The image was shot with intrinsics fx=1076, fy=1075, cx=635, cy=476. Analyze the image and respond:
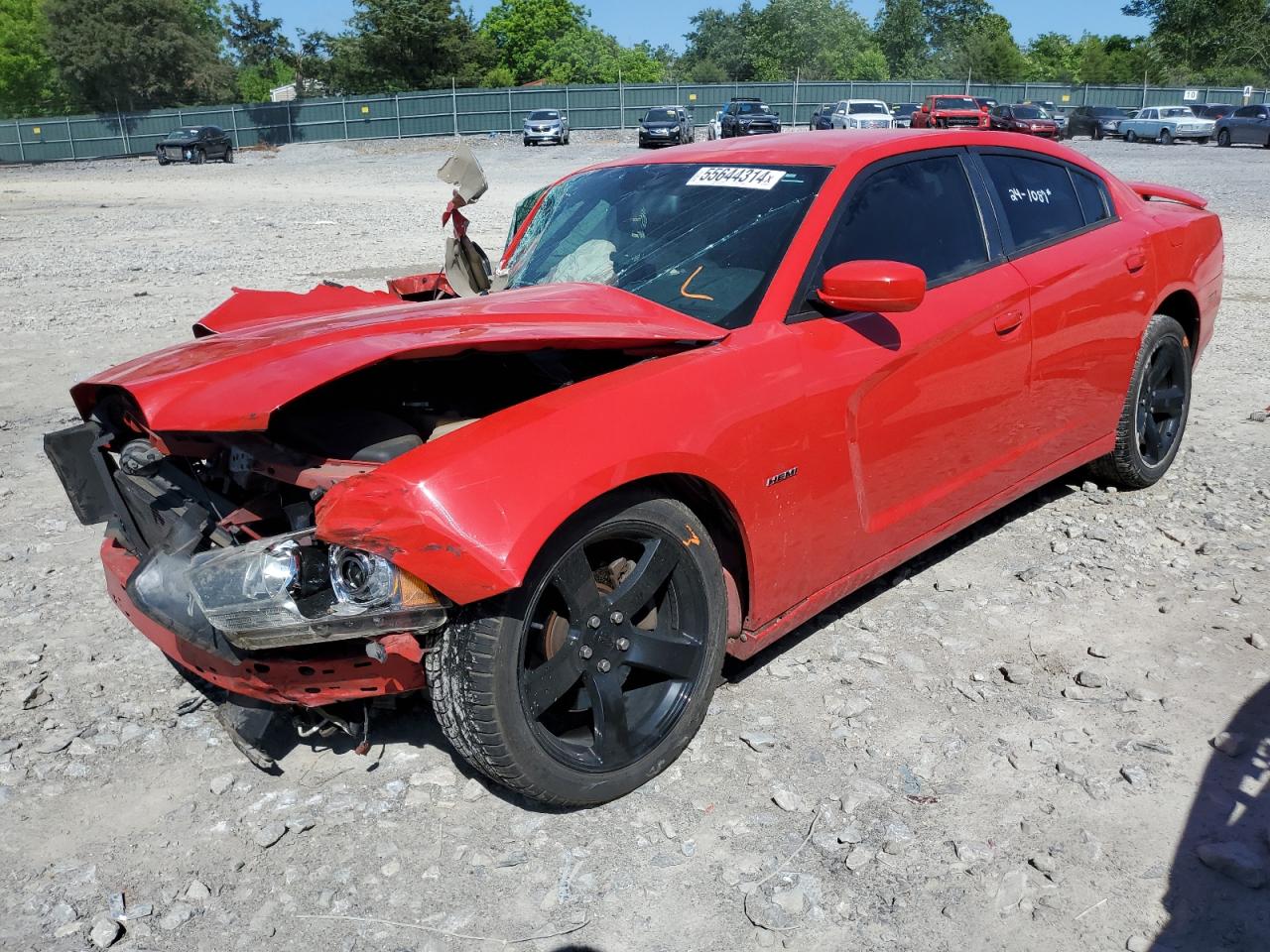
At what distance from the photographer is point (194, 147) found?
134 ft

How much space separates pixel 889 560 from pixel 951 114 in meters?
33.9

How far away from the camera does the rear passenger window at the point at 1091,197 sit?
176 inches

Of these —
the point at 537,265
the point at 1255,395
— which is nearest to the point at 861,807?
the point at 537,265

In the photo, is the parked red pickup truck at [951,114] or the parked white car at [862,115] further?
the parked white car at [862,115]

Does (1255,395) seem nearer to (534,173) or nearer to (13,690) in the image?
(13,690)

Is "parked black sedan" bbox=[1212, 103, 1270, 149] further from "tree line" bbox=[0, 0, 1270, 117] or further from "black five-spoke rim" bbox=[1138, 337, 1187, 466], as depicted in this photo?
"black five-spoke rim" bbox=[1138, 337, 1187, 466]

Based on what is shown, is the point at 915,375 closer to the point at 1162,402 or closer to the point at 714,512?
the point at 714,512

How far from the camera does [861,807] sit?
113 inches

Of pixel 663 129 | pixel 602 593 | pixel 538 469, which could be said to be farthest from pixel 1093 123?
pixel 538 469

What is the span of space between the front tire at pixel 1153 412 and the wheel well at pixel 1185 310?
0.03 m

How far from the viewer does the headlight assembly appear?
246cm

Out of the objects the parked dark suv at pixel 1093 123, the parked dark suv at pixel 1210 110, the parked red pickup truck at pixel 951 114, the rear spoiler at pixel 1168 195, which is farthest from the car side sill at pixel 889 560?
the parked dark suv at pixel 1210 110

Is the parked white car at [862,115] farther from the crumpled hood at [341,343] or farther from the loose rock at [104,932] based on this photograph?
the loose rock at [104,932]

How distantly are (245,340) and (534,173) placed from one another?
28287mm
